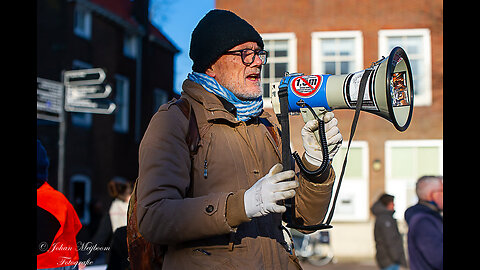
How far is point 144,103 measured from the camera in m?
20.7

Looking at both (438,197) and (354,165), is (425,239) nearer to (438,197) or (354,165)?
(438,197)

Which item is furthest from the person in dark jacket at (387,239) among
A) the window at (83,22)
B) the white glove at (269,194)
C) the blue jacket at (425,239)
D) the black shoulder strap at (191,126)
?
the window at (83,22)

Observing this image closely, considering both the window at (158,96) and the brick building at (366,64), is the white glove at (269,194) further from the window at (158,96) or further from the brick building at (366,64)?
the window at (158,96)

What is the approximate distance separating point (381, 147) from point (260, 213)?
1398 cm

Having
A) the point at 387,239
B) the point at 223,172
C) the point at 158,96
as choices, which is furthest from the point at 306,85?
the point at 158,96

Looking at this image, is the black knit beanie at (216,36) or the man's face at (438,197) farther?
the man's face at (438,197)

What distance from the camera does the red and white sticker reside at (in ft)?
7.99

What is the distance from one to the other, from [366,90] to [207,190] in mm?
786

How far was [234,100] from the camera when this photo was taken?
245cm

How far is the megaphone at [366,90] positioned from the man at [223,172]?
3.3 inches

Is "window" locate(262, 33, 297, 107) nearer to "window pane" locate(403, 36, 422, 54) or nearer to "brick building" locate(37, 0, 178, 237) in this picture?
"window pane" locate(403, 36, 422, 54)

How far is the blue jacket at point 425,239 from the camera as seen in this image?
492 centimetres
